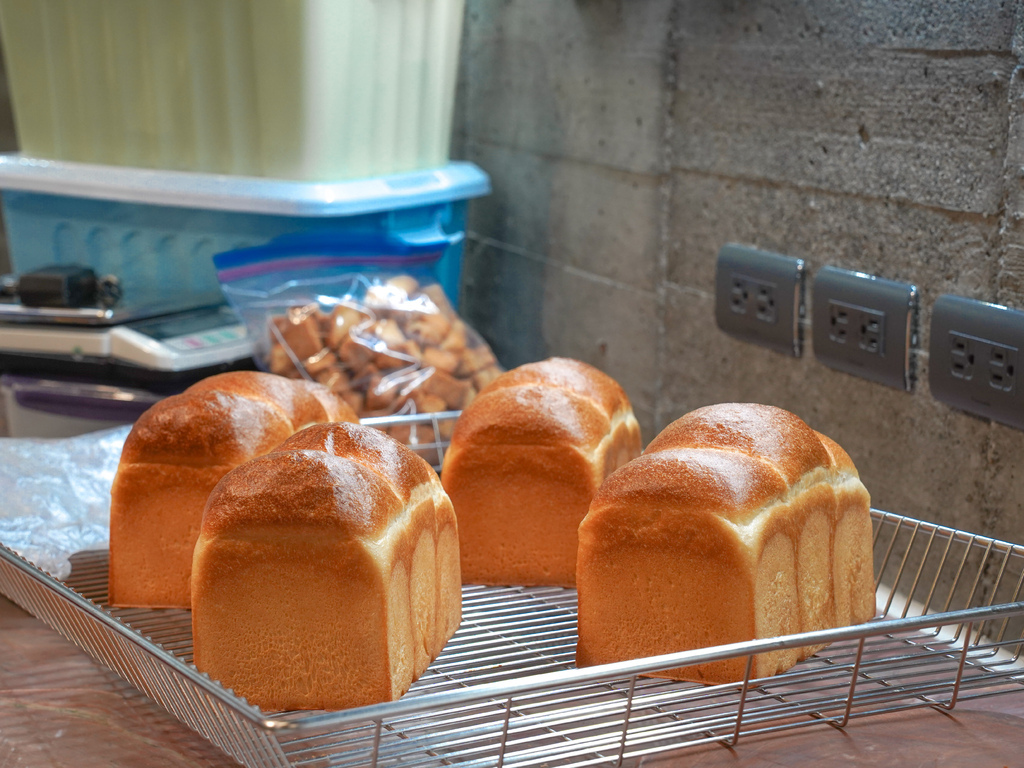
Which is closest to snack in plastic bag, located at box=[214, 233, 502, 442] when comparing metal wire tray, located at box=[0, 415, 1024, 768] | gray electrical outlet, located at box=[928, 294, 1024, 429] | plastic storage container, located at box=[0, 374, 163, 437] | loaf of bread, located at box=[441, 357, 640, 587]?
plastic storage container, located at box=[0, 374, 163, 437]

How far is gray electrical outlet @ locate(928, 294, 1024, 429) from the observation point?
929mm

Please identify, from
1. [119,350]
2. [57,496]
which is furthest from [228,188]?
[57,496]

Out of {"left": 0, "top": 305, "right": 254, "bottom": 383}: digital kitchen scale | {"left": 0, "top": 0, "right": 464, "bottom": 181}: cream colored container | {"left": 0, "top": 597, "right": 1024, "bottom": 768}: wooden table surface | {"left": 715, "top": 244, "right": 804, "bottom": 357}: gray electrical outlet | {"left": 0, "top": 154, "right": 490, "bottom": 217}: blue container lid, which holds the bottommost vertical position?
{"left": 0, "top": 597, "right": 1024, "bottom": 768}: wooden table surface

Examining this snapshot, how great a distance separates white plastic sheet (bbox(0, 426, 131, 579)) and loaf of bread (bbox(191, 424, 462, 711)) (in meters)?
0.29

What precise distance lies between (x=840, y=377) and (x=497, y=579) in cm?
47

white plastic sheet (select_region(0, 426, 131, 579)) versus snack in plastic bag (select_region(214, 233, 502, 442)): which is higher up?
snack in plastic bag (select_region(214, 233, 502, 442))

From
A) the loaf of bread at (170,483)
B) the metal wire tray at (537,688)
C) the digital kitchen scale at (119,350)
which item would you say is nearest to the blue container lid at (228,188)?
the digital kitchen scale at (119,350)

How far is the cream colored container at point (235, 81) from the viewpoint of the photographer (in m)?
1.39

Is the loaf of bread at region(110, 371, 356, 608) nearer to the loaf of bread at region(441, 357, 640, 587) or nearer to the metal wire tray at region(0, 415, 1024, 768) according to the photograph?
the metal wire tray at region(0, 415, 1024, 768)

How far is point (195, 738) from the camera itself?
73 centimetres

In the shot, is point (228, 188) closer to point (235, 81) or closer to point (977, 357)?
point (235, 81)

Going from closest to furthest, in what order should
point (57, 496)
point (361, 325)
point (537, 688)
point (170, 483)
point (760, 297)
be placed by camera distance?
point (537, 688)
point (170, 483)
point (57, 496)
point (760, 297)
point (361, 325)

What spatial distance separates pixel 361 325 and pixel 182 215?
0.37m

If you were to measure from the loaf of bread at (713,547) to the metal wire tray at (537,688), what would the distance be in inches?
1.4
